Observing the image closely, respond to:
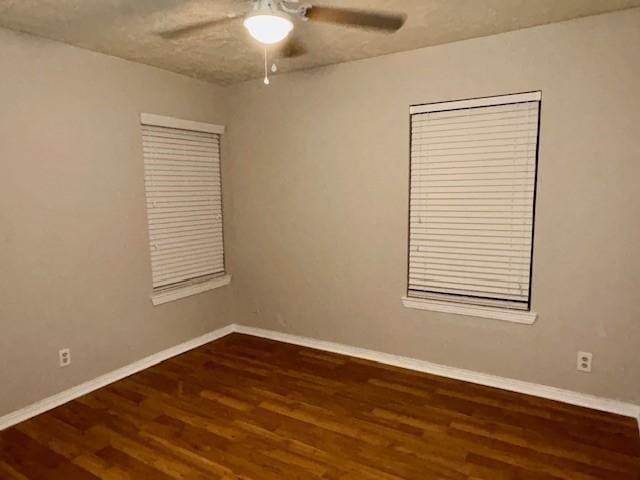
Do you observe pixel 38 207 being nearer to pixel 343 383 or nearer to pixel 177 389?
pixel 177 389

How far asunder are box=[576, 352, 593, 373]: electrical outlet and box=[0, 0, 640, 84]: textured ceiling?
219 centimetres

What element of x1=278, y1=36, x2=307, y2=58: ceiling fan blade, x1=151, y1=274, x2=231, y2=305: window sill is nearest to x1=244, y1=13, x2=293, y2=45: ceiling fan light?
x1=278, y1=36, x2=307, y2=58: ceiling fan blade

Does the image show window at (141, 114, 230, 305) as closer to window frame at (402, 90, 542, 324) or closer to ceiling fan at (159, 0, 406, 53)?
ceiling fan at (159, 0, 406, 53)

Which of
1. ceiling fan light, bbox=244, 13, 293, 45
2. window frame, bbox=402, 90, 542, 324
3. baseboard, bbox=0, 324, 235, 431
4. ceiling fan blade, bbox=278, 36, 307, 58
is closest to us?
ceiling fan light, bbox=244, 13, 293, 45

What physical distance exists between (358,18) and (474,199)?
1521 millimetres

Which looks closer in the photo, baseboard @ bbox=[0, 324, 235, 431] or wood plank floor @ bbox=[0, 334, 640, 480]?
wood plank floor @ bbox=[0, 334, 640, 480]

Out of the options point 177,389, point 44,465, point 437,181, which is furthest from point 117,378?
point 437,181

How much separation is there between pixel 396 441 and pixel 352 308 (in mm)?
1355

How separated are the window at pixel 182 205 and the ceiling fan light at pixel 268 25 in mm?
1808

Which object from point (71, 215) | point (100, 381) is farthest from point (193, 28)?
point (100, 381)

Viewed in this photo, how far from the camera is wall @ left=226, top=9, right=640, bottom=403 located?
262 cm

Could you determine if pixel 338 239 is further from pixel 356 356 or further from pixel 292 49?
pixel 292 49

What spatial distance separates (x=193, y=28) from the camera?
2.38 m

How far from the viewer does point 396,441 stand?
2.47 meters
